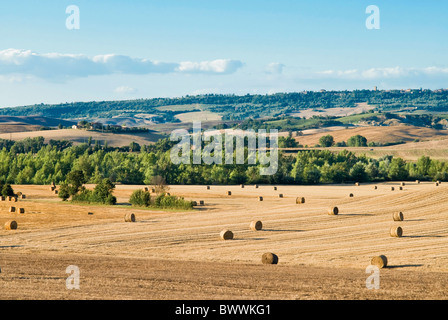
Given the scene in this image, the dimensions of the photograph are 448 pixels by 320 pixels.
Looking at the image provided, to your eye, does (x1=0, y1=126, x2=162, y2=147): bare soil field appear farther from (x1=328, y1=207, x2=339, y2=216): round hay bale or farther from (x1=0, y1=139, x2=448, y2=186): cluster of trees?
(x1=328, y1=207, x2=339, y2=216): round hay bale

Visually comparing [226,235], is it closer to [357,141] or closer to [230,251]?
[230,251]

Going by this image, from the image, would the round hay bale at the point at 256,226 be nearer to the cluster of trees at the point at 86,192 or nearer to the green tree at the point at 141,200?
the green tree at the point at 141,200

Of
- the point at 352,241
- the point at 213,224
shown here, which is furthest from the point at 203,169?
the point at 352,241

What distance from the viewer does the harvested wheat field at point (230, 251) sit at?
19.9m

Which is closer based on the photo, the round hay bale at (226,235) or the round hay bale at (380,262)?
the round hay bale at (380,262)

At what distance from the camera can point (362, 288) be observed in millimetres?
20438

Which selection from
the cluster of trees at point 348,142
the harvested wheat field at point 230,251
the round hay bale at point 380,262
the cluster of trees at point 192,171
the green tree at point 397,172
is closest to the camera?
the harvested wheat field at point 230,251

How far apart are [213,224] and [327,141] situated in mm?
144010

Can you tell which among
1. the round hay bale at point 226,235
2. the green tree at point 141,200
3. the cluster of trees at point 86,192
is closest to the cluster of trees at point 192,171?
the cluster of trees at point 86,192

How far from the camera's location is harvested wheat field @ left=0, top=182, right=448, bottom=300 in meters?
19.9

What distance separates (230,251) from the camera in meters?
32.3

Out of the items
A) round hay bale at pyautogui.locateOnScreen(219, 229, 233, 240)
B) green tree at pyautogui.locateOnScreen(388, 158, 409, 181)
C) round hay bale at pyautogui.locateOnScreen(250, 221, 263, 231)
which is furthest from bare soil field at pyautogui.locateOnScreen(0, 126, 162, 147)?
round hay bale at pyautogui.locateOnScreen(219, 229, 233, 240)
